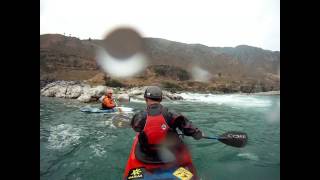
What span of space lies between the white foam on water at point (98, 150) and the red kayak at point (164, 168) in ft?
8.00

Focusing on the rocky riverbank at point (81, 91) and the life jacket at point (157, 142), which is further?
the rocky riverbank at point (81, 91)

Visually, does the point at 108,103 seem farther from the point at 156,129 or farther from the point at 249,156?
the point at 156,129

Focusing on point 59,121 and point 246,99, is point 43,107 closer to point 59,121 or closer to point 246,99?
point 59,121

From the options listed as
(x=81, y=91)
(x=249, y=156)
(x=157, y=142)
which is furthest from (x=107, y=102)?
(x=157, y=142)

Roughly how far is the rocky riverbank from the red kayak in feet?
10.0

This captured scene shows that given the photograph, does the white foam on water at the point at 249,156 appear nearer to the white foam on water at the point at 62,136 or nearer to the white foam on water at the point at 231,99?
the white foam on water at the point at 231,99

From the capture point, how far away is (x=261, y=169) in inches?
236

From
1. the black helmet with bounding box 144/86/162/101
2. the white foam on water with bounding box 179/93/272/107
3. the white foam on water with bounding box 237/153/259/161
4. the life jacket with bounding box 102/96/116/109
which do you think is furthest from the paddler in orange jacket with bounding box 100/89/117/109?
the black helmet with bounding box 144/86/162/101

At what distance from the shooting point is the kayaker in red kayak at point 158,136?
362 centimetres

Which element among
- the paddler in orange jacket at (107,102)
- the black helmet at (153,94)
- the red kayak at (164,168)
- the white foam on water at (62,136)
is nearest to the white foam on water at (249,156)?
the red kayak at (164,168)
